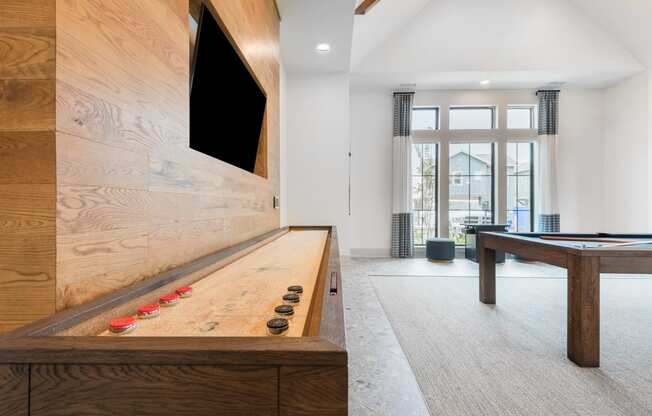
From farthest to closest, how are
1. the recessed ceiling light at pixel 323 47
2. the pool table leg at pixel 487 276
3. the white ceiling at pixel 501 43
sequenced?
the white ceiling at pixel 501 43 → the recessed ceiling light at pixel 323 47 → the pool table leg at pixel 487 276

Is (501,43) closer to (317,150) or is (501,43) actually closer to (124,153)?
(317,150)

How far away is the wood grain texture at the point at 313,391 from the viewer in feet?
1.41

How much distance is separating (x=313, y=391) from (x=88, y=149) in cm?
71

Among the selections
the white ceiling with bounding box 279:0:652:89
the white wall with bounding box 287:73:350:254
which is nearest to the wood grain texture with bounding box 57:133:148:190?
the white wall with bounding box 287:73:350:254

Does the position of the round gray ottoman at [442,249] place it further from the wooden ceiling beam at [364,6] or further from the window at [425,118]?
the wooden ceiling beam at [364,6]

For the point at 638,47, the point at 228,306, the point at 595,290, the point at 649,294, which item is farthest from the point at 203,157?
the point at 638,47

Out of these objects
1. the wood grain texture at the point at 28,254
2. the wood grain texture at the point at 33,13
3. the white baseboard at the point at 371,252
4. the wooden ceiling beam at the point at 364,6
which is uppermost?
the wooden ceiling beam at the point at 364,6

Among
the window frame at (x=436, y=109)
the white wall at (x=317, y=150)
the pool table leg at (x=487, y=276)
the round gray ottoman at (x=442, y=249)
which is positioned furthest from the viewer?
the window frame at (x=436, y=109)

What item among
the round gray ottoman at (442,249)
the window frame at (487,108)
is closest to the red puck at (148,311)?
the round gray ottoman at (442,249)

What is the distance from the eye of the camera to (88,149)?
73cm

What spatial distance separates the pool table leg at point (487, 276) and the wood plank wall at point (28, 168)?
3168mm

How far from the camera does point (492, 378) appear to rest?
167 centimetres

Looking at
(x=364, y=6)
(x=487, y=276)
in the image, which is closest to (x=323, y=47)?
(x=364, y=6)

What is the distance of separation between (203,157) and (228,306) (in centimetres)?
80
